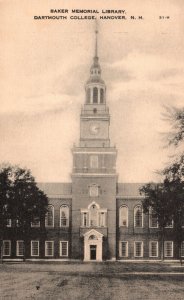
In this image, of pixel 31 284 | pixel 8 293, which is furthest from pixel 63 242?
pixel 8 293

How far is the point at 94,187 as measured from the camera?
50.8m

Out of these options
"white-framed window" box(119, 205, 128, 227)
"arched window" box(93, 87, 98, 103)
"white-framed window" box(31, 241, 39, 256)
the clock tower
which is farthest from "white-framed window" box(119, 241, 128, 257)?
"arched window" box(93, 87, 98, 103)

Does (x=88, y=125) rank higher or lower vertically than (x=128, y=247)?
higher

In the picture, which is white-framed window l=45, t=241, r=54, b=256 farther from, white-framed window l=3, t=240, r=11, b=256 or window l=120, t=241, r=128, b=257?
window l=120, t=241, r=128, b=257

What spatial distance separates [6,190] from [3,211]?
200cm

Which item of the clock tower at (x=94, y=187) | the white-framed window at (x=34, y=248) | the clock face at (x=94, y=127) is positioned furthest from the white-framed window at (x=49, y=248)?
the clock face at (x=94, y=127)

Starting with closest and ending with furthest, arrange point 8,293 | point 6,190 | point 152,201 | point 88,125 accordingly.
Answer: point 8,293, point 6,190, point 152,201, point 88,125

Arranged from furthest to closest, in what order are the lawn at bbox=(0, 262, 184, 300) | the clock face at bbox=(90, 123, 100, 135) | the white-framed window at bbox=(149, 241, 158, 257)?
the white-framed window at bbox=(149, 241, 158, 257)
the clock face at bbox=(90, 123, 100, 135)
the lawn at bbox=(0, 262, 184, 300)

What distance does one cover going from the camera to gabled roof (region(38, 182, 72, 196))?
52281 millimetres

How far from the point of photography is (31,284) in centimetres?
2323

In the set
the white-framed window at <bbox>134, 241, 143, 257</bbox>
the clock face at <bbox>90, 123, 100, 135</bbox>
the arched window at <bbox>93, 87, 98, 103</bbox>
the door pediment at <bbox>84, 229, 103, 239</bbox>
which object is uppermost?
the arched window at <bbox>93, 87, 98, 103</bbox>

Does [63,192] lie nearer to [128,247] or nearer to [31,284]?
[128,247]

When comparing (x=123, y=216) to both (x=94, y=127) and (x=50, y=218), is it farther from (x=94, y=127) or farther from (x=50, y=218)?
(x=94, y=127)

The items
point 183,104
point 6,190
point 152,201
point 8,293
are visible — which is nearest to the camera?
point 8,293
